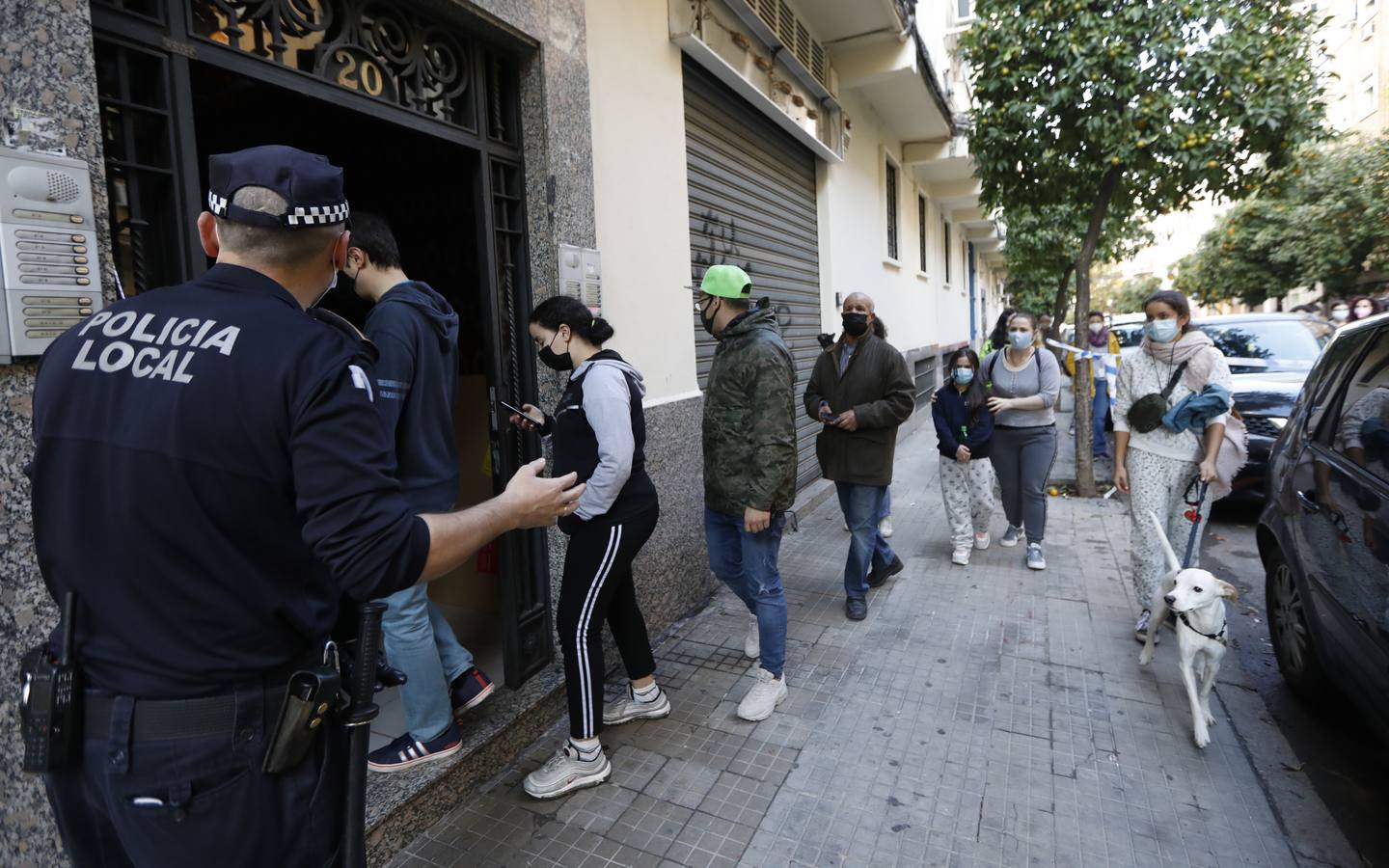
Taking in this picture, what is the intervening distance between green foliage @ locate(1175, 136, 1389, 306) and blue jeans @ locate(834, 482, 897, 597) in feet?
38.8

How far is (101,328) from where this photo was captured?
4.47 feet

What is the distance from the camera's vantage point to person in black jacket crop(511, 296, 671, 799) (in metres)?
2.91

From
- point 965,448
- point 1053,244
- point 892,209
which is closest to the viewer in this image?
point 965,448

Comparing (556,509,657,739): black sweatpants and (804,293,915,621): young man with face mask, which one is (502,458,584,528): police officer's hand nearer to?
(556,509,657,739): black sweatpants

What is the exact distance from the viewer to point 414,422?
9.02 feet

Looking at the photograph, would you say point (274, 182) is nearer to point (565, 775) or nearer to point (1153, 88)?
point (565, 775)

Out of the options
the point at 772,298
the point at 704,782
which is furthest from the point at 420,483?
the point at 772,298

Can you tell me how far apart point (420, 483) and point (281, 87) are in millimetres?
1392

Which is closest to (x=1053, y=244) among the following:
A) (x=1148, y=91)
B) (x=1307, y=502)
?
(x=1148, y=91)

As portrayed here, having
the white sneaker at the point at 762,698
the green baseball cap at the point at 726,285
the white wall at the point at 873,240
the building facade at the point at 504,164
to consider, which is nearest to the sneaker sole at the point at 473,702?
the building facade at the point at 504,164

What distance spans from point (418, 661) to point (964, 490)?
427 centimetres

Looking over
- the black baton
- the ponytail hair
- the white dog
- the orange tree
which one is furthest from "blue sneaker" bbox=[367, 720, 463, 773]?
the orange tree

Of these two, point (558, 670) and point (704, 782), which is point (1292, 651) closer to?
point (704, 782)

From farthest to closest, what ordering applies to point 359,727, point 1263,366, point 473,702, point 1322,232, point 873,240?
point 1322,232
point 873,240
point 1263,366
point 473,702
point 359,727
